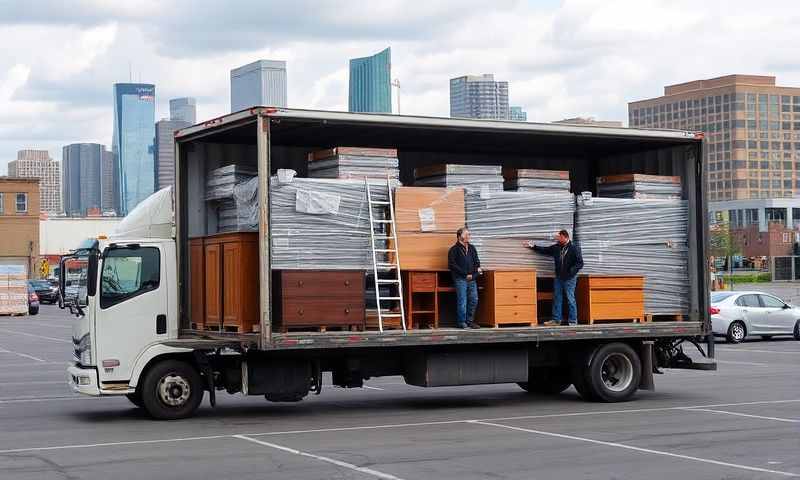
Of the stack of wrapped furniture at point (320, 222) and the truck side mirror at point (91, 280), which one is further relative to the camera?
the truck side mirror at point (91, 280)

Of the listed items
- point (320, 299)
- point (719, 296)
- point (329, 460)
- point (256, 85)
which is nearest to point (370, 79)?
point (256, 85)

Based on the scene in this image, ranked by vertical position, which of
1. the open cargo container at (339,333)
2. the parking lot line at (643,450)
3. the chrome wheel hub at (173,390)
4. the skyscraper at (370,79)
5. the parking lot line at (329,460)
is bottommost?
the parking lot line at (643,450)

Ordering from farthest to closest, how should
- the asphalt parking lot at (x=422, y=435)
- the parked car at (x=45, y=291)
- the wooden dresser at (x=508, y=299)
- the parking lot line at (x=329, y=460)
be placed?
the parked car at (x=45, y=291) → the wooden dresser at (x=508, y=299) → the asphalt parking lot at (x=422, y=435) → the parking lot line at (x=329, y=460)

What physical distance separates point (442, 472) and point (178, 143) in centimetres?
719

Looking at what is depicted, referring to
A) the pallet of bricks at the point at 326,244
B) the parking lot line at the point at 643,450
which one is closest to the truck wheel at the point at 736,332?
the parking lot line at the point at 643,450

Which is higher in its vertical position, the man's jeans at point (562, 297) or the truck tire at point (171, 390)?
the man's jeans at point (562, 297)

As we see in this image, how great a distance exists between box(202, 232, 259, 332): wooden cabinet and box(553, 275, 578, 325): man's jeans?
438 cm

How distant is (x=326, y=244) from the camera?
1464 centimetres

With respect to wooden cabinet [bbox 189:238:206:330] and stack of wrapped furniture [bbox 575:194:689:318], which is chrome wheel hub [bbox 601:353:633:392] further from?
wooden cabinet [bbox 189:238:206:330]

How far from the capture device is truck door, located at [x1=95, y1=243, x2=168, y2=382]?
14.5m

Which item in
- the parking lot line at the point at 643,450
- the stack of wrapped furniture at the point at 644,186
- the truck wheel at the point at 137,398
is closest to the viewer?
the parking lot line at the point at 643,450

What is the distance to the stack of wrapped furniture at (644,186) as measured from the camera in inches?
680

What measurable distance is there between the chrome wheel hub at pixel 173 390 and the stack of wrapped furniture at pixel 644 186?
7.24 metres

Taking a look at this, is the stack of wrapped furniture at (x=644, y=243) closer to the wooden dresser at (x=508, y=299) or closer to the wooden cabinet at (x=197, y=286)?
the wooden dresser at (x=508, y=299)
